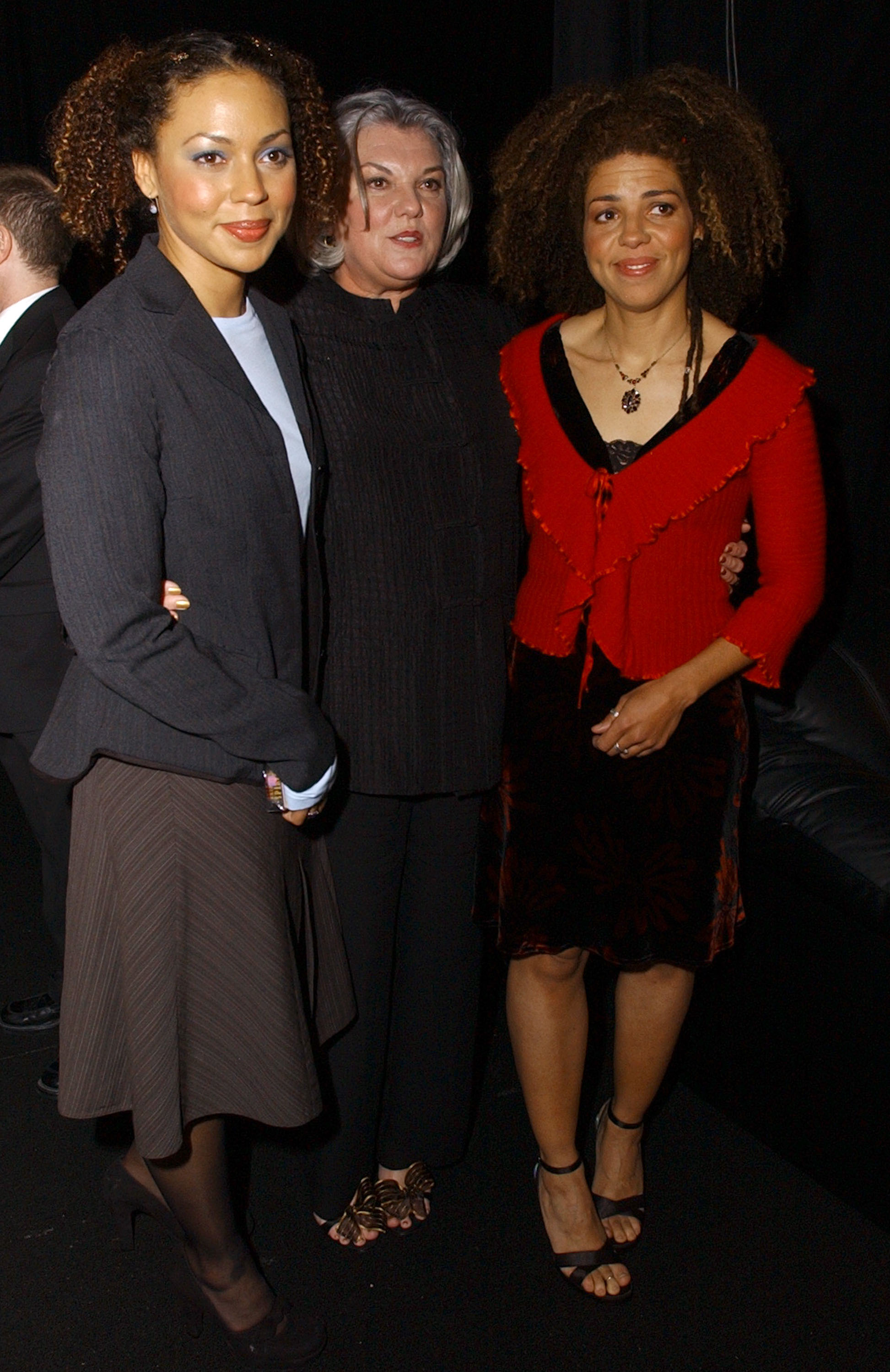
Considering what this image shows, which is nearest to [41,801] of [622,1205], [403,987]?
[403,987]

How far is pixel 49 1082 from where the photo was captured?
2.58m

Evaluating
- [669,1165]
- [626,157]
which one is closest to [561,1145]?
[669,1165]

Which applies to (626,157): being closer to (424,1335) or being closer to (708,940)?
(708,940)

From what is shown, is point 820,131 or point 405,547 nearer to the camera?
point 405,547

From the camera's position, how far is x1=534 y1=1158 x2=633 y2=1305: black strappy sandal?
2.03 meters

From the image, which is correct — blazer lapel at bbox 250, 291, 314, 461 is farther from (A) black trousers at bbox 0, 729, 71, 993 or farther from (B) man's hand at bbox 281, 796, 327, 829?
(A) black trousers at bbox 0, 729, 71, 993

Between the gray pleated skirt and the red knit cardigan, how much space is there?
1.87ft

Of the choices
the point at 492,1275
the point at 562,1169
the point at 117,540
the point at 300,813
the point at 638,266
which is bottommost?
the point at 492,1275

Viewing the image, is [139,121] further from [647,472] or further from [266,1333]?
[266,1333]

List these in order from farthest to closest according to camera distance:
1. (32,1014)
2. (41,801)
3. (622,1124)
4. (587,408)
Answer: (32,1014), (41,801), (622,1124), (587,408)

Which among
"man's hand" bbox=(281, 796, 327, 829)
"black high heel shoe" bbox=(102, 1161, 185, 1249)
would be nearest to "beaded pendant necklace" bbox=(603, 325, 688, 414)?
"man's hand" bbox=(281, 796, 327, 829)

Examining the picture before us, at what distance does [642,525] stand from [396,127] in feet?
2.26

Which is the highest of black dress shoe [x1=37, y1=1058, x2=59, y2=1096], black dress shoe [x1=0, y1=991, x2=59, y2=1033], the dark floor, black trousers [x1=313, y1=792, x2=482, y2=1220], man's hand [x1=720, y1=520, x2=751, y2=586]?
man's hand [x1=720, y1=520, x2=751, y2=586]

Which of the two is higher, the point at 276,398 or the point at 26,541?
the point at 276,398
